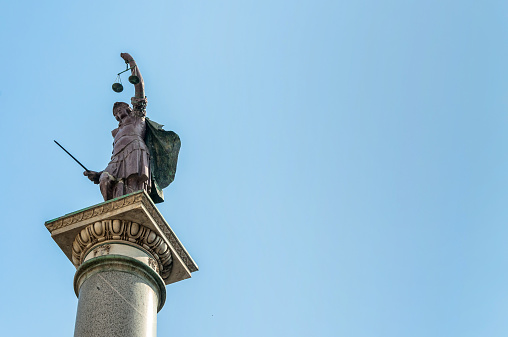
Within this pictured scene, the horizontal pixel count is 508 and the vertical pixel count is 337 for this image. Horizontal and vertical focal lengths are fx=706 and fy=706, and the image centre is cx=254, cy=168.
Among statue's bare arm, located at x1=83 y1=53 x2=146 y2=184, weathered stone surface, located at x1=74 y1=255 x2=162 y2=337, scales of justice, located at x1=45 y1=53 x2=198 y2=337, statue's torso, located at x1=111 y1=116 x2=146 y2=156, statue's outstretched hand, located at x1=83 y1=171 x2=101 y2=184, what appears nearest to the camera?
weathered stone surface, located at x1=74 y1=255 x2=162 y2=337

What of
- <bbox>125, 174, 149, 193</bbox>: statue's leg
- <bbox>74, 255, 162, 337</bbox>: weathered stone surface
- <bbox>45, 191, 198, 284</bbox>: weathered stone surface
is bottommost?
<bbox>74, 255, 162, 337</bbox>: weathered stone surface

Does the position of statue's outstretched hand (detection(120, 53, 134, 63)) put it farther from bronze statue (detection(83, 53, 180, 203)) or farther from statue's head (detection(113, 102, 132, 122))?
statue's head (detection(113, 102, 132, 122))

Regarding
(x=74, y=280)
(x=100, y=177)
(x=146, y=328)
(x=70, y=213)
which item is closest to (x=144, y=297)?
(x=146, y=328)

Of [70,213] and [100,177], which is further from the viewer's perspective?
[100,177]

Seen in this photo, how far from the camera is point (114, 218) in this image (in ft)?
33.8

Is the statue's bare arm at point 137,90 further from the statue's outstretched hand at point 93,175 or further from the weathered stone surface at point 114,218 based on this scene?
the weathered stone surface at point 114,218

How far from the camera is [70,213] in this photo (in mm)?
10547

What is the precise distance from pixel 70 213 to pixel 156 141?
2519mm

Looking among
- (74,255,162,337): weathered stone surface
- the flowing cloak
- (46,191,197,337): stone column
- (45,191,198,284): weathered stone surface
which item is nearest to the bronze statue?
the flowing cloak

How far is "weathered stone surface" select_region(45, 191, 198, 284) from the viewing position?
10281 mm

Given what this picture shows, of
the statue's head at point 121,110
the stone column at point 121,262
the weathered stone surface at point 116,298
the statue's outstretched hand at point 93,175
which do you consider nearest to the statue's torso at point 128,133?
the statue's head at point 121,110

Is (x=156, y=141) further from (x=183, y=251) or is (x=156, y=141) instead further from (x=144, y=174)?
(x=183, y=251)

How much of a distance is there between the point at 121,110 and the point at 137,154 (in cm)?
122

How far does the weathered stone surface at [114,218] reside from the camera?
10.3 metres
